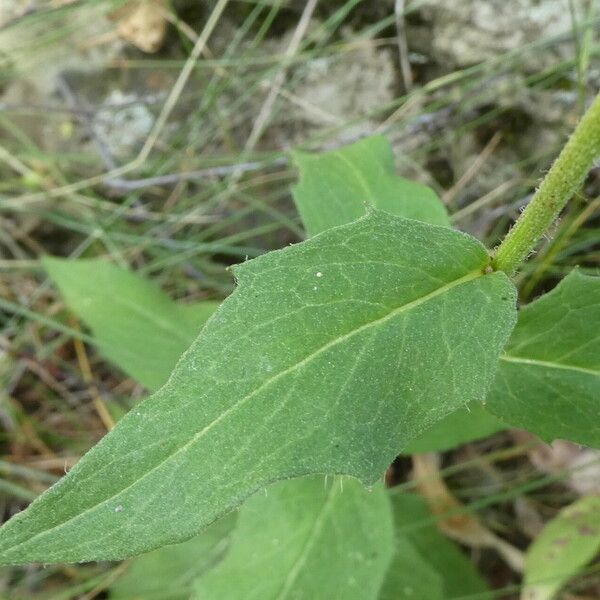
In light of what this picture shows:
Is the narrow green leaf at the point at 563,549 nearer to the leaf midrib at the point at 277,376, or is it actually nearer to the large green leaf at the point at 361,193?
the large green leaf at the point at 361,193

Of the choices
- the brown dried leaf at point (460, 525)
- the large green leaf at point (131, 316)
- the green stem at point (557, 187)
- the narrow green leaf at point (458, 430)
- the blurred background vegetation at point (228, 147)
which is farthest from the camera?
the brown dried leaf at point (460, 525)

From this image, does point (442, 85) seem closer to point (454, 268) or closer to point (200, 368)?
point (454, 268)

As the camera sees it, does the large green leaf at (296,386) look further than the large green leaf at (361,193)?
No

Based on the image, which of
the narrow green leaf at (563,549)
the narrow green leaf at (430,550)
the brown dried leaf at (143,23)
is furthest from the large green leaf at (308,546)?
the brown dried leaf at (143,23)

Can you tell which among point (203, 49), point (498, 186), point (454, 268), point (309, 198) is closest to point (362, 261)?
point (454, 268)

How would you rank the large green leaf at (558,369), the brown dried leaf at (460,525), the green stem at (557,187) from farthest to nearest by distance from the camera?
the brown dried leaf at (460,525)
the large green leaf at (558,369)
the green stem at (557,187)

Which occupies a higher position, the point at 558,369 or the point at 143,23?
the point at 143,23

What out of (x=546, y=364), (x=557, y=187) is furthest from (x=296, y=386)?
(x=546, y=364)

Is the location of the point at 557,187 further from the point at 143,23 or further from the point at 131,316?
the point at 143,23
